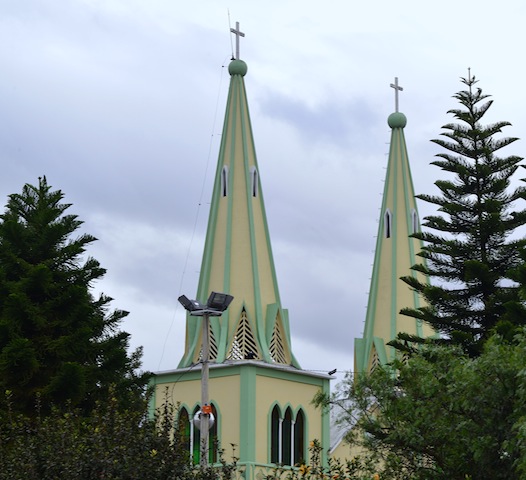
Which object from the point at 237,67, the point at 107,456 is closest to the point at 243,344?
the point at 237,67

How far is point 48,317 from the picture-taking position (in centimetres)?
1948

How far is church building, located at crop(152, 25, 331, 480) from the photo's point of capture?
25547 mm

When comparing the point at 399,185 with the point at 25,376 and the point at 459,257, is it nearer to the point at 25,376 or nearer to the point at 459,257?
the point at 459,257

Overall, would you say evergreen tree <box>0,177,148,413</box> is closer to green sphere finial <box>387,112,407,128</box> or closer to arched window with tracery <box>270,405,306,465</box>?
arched window with tracery <box>270,405,306,465</box>

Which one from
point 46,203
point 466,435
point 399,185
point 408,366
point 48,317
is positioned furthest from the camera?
point 399,185

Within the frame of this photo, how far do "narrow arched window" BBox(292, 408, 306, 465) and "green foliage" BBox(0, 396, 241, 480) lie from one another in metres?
12.2

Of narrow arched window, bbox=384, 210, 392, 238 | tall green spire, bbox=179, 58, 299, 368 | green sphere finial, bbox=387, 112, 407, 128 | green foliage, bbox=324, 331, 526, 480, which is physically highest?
green sphere finial, bbox=387, 112, 407, 128

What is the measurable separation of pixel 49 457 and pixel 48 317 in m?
6.15

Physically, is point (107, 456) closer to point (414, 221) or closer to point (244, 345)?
point (244, 345)

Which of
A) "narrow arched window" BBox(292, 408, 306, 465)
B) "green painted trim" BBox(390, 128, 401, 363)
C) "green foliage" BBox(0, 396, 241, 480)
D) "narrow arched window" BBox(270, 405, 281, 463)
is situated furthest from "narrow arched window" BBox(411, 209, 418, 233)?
"green foliage" BBox(0, 396, 241, 480)

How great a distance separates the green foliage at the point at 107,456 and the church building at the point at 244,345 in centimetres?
1078

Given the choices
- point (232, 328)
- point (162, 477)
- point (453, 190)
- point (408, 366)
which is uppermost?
point (453, 190)

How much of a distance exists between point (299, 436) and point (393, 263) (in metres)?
6.81

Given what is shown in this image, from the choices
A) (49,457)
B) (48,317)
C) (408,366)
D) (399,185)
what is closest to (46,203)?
(48,317)
